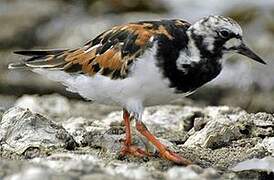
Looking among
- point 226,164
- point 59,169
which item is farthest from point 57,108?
point 59,169

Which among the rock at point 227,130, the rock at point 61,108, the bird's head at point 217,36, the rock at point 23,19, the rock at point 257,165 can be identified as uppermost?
the bird's head at point 217,36

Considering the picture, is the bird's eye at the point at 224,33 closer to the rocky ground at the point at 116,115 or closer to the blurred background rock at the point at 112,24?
the rocky ground at the point at 116,115

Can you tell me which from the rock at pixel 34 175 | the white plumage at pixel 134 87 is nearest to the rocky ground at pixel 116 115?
the rock at pixel 34 175

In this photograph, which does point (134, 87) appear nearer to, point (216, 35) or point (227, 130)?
point (216, 35)

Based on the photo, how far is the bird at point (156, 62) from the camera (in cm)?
410

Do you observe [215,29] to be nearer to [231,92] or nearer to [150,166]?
[150,166]

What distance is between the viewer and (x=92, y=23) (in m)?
10.9

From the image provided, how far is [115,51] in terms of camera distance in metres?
4.33

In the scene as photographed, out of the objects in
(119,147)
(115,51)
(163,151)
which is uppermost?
(115,51)

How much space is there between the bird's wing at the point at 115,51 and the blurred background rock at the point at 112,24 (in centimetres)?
399

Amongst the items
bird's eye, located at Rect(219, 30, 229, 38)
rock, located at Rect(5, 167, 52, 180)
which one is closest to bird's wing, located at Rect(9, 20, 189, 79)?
bird's eye, located at Rect(219, 30, 229, 38)

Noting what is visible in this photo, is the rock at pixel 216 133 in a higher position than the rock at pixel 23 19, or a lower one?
higher

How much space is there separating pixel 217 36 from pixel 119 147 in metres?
0.87

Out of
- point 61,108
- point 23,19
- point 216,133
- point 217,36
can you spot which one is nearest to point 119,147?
point 216,133
